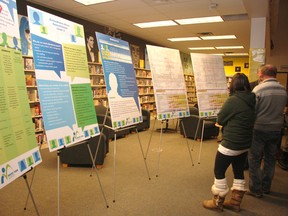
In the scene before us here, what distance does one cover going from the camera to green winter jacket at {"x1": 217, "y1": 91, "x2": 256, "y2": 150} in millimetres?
2645

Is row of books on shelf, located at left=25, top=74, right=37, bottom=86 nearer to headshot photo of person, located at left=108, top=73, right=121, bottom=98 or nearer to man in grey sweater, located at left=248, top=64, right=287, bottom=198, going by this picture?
headshot photo of person, located at left=108, top=73, right=121, bottom=98

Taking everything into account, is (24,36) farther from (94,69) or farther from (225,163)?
(225,163)

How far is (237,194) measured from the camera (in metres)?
2.92

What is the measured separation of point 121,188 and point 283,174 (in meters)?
2.62

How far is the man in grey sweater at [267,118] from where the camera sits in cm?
309

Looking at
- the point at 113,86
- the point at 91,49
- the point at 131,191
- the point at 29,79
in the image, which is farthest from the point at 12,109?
the point at 91,49

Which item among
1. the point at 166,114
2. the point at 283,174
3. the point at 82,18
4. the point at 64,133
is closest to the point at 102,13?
the point at 82,18

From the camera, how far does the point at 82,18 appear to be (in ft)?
22.1

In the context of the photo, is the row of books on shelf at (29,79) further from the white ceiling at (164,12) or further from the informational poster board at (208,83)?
the informational poster board at (208,83)

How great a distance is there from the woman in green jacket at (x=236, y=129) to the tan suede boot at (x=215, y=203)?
0.18 feet

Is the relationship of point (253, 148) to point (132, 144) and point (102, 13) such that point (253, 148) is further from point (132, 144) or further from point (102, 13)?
point (102, 13)

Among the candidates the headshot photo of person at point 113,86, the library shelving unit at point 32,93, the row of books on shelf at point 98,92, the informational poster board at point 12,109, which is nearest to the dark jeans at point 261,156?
the headshot photo of person at point 113,86

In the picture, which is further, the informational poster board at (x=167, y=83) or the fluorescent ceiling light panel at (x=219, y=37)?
the fluorescent ceiling light panel at (x=219, y=37)

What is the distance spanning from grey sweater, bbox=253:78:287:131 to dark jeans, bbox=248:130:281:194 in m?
0.09
